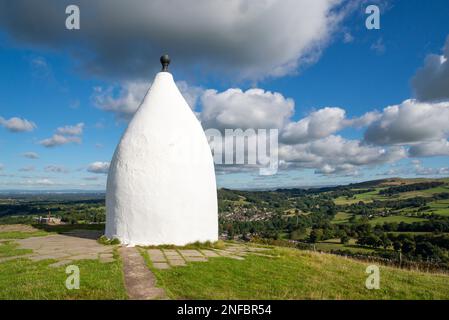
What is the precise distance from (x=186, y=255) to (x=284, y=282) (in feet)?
Result: 11.0

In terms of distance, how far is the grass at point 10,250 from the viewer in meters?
9.03

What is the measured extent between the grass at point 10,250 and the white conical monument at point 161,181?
2.59 meters

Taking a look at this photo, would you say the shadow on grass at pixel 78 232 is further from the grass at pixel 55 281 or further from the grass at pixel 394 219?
the grass at pixel 394 219

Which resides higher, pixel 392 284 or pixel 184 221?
pixel 184 221

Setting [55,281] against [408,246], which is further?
[408,246]

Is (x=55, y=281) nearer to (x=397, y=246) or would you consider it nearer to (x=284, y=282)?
(x=284, y=282)

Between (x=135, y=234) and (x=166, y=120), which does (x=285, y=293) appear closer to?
(x=135, y=234)

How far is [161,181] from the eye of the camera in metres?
10.4

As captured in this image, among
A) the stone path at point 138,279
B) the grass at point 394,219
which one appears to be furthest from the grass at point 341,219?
the stone path at point 138,279

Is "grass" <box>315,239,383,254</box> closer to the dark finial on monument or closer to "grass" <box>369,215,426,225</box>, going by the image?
"grass" <box>369,215,426,225</box>

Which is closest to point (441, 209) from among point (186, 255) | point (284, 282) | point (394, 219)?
point (394, 219)

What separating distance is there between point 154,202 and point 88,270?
11.8 ft

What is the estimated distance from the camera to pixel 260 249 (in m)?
10.9
